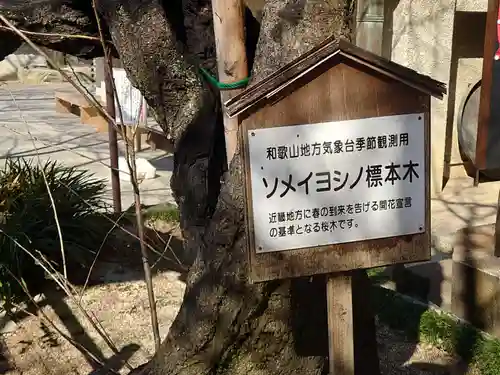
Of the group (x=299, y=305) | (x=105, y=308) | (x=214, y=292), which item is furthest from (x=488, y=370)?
(x=105, y=308)

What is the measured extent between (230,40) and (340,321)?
1103 millimetres

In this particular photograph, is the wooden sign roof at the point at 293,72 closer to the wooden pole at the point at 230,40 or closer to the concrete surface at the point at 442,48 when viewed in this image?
the wooden pole at the point at 230,40

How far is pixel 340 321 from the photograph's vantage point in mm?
2115

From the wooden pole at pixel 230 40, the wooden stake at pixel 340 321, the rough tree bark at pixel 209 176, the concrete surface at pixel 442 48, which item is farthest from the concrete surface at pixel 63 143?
the wooden stake at pixel 340 321

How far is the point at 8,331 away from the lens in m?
4.27

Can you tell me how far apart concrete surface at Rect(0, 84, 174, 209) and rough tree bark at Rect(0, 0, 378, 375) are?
2705 millimetres

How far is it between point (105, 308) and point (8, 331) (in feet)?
2.02

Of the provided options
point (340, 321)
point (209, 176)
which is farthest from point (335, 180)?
point (209, 176)

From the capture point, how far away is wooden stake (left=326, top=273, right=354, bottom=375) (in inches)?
82.7

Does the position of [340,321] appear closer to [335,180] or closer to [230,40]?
[335,180]

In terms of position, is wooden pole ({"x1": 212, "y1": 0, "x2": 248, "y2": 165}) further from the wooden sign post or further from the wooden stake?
the wooden stake

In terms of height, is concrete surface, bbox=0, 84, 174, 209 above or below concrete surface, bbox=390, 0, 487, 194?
below

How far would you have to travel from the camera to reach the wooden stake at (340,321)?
6.89 feet

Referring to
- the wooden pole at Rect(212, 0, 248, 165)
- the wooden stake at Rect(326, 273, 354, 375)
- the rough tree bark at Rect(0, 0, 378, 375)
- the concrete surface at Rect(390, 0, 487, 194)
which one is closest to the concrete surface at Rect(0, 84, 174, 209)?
the rough tree bark at Rect(0, 0, 378, 375)
